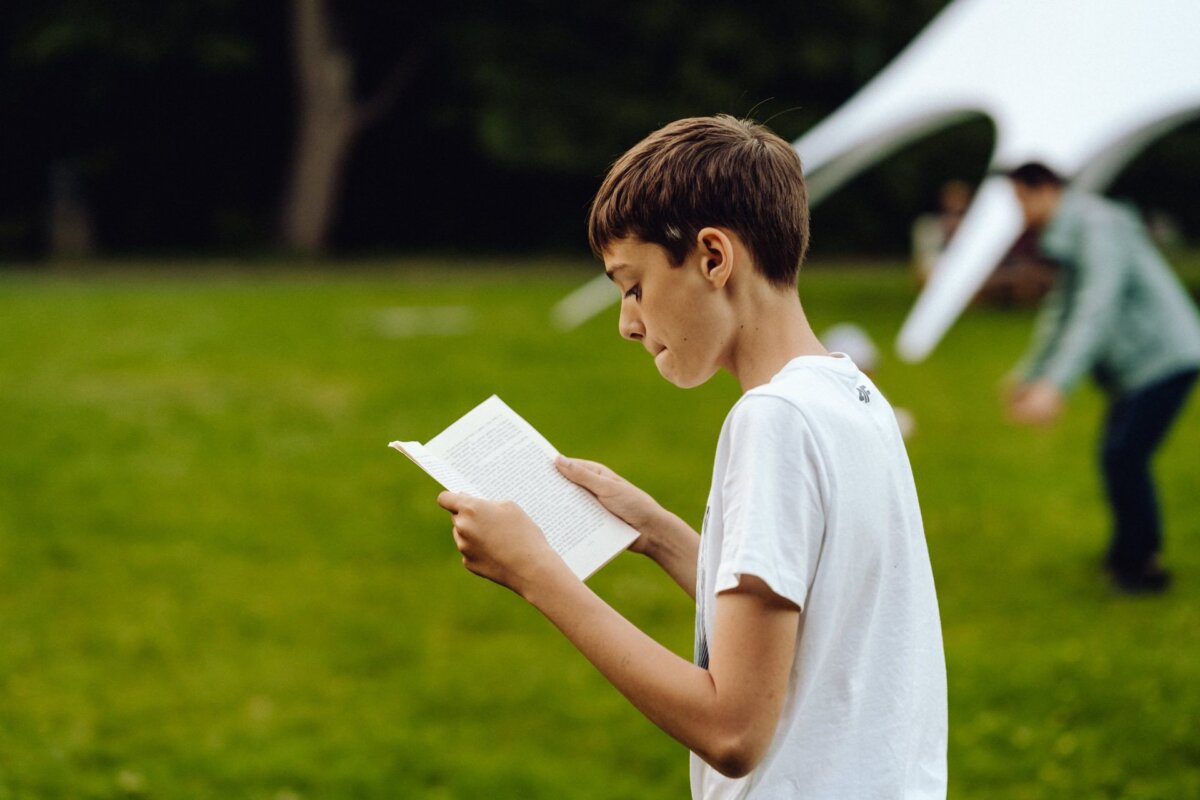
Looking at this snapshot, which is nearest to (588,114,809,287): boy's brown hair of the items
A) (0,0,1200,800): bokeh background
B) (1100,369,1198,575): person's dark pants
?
(0,0,1200,800): bokeh background

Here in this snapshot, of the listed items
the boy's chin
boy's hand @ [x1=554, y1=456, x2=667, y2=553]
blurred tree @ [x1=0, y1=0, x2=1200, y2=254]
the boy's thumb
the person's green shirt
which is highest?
blurred tree @ [x1=0, y1=0, x2=1200, y2=254]

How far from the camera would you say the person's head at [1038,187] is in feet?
17.0

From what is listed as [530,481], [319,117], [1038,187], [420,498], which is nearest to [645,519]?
[530,481]

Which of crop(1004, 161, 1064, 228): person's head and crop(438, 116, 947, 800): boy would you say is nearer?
crop(438, 116, 947, 800): boy

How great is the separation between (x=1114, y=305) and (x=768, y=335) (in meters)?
3.96

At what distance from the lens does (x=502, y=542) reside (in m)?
1.54

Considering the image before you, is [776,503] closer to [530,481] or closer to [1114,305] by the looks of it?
[530,481]

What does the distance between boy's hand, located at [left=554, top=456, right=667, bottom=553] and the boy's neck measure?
11.0 inches

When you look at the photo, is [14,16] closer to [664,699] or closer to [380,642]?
[380,642]

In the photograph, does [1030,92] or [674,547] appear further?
[1030,92]

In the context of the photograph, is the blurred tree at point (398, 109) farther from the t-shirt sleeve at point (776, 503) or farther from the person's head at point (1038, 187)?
the t-shirt sleeve at point (776, 503)

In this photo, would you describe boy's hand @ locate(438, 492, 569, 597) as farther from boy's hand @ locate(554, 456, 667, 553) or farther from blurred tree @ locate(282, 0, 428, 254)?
blurred tree @ locate(282, 0, 428, 254)

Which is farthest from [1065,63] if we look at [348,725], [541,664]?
[348,725]

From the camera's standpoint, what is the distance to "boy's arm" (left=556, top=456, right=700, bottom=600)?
1734 millimetres
